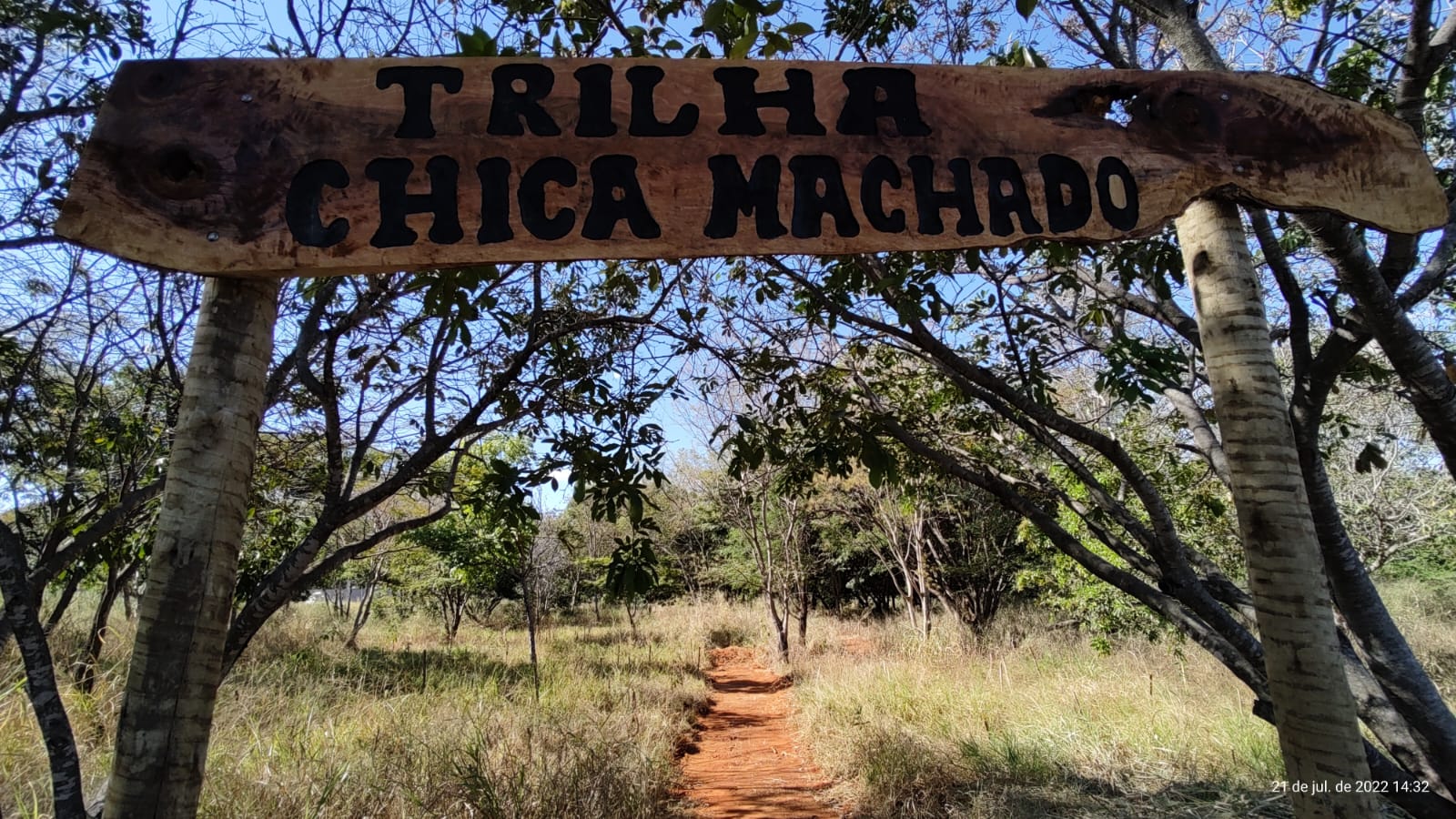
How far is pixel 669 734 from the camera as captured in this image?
23.5 ft

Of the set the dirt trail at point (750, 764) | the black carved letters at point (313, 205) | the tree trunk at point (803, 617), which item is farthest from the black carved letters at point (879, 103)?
the tree trunk at point (803, 617)

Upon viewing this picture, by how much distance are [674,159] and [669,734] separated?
6.74 metres

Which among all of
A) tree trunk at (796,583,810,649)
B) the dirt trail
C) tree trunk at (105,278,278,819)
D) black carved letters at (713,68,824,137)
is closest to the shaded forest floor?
the dirt trail

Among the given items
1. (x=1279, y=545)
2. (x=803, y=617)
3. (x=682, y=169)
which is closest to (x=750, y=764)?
(x=1279, y=545)

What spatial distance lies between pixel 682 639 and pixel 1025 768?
11499 mm

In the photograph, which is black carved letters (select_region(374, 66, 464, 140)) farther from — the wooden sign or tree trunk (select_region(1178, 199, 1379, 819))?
tree trunk (select_region(1178, 199, 1379, 819))

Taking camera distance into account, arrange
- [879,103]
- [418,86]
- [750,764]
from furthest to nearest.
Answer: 1. [750,764]
2. [879,103]
3. [418,86]

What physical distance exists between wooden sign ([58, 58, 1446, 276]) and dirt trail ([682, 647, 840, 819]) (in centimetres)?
496

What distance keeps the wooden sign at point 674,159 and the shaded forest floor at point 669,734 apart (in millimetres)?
3097

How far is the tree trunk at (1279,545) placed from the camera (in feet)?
4.63

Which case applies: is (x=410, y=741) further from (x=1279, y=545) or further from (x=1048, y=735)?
(x=1279, y=545)

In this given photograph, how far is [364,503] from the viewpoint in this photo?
2920mm

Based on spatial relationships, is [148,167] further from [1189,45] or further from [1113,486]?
[1113,486]

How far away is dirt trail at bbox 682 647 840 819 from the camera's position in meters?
5.54
